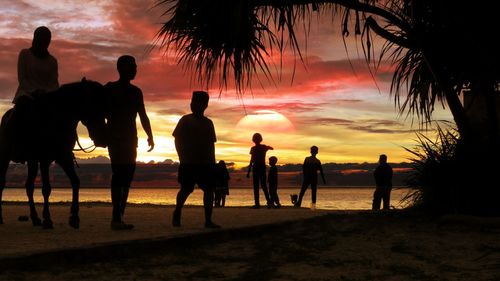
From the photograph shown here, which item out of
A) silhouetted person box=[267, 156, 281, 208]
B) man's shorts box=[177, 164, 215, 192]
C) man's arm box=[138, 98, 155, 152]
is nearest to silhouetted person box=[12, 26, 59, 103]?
man's arm box=[138, 98, 155, 152]

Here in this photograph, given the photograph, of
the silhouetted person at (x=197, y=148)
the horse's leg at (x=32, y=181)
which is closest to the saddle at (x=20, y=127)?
the horse's leg at (x=32, y=181)

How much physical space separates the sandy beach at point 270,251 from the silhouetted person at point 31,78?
1.33 m

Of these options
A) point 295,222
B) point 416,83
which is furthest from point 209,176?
point 416,83

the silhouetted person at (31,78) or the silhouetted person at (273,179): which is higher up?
the silhouetted person at (31,78)

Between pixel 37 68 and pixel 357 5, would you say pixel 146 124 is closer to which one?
pixel 37 68

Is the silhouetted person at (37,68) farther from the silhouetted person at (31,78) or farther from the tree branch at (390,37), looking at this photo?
the tree branch at (390,37)

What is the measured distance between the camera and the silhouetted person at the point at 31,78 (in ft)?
25.4

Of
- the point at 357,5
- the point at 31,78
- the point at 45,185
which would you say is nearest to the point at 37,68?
the point at 31,78

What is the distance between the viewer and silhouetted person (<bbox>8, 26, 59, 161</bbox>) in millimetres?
7746

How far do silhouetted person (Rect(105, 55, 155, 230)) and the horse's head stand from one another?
0.27ft

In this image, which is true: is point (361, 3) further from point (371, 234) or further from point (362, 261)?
point (362, 261)

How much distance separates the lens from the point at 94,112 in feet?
24.8

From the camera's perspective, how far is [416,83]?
11102mm

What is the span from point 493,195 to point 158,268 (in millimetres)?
5402
